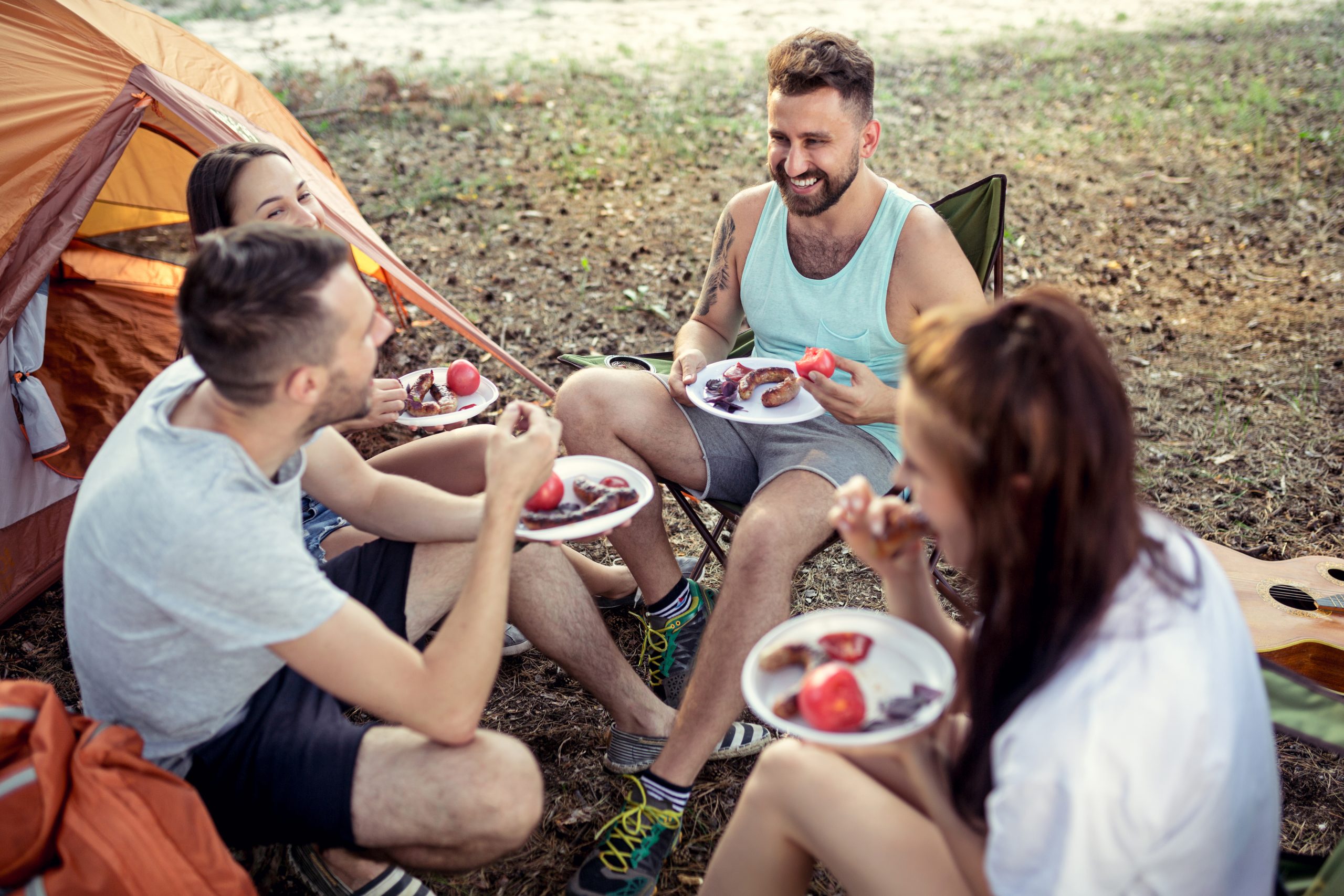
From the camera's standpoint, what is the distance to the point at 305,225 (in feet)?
9.98

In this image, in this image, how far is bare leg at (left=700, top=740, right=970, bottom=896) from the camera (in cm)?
167

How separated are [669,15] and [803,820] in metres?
12.7

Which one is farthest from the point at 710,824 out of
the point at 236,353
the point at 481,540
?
the point at 236,353

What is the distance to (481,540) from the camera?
2023 mm

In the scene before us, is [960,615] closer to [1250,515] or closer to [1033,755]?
[1250,515]

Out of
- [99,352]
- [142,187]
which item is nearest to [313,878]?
[99,352]

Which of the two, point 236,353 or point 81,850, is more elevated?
point 236,353

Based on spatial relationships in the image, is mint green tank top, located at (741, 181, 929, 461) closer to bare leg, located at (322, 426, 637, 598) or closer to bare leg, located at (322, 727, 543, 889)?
bare leg, located at (322, 426, 637, 598)

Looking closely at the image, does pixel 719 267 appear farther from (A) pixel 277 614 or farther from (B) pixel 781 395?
(A) pixel 277 614

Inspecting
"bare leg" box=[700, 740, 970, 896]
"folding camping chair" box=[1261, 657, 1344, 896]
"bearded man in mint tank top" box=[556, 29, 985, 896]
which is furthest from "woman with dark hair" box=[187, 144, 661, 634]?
"folding camping chair" box=[1261, 657, 1344, 896]

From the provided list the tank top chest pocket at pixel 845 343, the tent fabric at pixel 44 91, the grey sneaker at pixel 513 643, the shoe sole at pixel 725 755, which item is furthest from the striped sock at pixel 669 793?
the tent fabric at pixel 44 91

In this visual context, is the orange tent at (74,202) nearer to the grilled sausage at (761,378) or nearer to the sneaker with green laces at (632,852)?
the grilled sausage at (761,378)

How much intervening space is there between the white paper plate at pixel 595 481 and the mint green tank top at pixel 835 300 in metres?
0.85

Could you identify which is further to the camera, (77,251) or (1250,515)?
(77,251)
